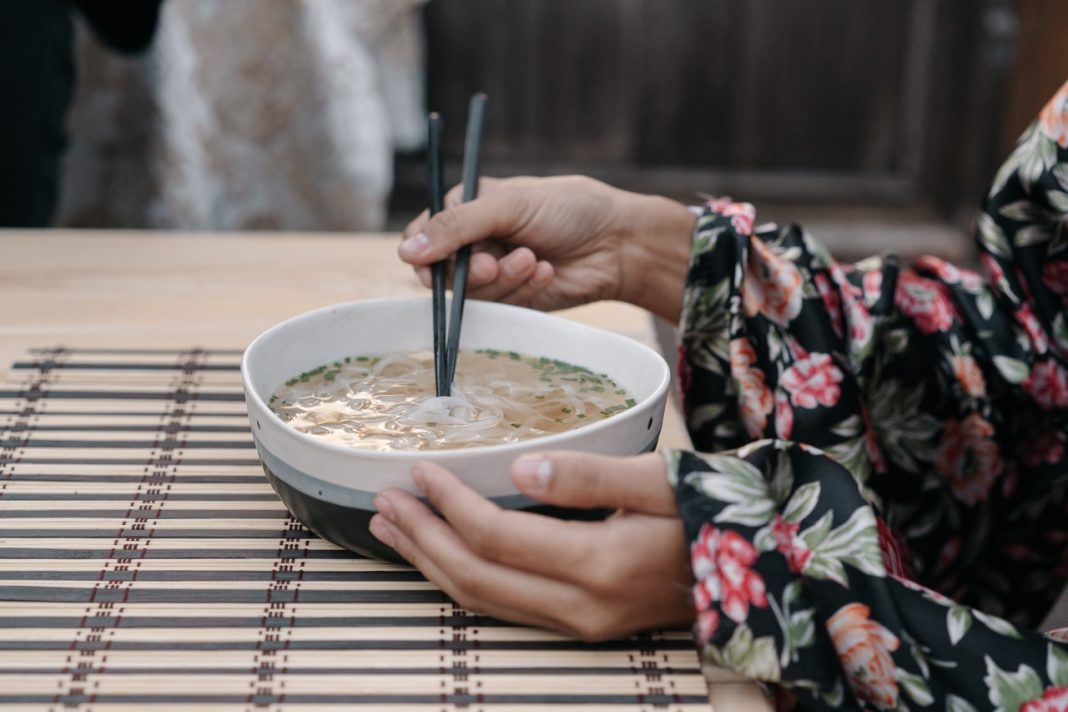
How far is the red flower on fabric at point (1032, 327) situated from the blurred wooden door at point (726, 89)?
8.60 ft

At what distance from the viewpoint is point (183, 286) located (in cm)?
139

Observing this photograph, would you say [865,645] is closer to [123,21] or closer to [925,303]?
[925,303]

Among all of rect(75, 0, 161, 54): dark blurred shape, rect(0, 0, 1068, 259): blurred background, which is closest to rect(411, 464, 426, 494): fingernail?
rect(75, 0, 161, 54): dark blurred shape

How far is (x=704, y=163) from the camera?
12.2 ft

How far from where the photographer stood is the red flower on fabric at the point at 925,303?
3.73ft

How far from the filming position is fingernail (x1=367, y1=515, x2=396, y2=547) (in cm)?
76

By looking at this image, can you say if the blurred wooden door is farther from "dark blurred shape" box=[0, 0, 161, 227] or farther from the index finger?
the index finger

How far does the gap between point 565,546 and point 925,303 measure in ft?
2.01

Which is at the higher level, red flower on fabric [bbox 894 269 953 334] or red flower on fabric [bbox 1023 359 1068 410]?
red flower on fabric [bbox 894 269 953 334]

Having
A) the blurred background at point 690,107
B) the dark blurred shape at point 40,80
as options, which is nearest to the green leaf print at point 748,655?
the dark blurred shape at point 40,80

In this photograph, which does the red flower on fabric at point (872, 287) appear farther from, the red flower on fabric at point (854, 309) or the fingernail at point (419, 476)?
the fingernail at point (419, 476)

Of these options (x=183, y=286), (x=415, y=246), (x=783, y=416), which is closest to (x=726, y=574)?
(x=783, y=416)

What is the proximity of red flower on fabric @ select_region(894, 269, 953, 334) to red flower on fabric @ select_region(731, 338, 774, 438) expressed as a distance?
0.58 feet

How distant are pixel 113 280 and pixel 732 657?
1.00 metres
